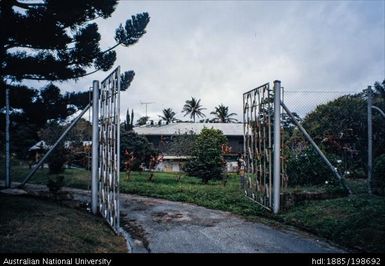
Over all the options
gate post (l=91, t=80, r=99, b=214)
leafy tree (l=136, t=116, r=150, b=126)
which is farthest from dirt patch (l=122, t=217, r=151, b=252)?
leafy tree (l=136, t=116, r=150, b=126)

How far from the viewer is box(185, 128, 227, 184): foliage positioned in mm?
16766

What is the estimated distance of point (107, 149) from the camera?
7637 millimetres

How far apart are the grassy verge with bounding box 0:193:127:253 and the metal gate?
0.39m

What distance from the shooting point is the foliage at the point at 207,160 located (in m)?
16.8

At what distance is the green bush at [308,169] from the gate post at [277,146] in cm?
301

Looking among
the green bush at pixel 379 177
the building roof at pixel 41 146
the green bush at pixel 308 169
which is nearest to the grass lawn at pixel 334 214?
the green bush at pixel 379 177

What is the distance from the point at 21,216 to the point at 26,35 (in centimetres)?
616

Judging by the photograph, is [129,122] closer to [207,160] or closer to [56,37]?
[207,160]

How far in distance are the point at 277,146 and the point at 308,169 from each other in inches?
142

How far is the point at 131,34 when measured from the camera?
40.3 ft

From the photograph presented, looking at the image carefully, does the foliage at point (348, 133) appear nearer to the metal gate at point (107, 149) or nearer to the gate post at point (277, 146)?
the gate post at point (277, 146)

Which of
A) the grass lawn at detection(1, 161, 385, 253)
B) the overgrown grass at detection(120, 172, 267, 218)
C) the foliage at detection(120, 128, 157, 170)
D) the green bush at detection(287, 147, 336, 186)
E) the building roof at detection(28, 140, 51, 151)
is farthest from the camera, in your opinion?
the foliage at detection(120, 128, 157, 170)

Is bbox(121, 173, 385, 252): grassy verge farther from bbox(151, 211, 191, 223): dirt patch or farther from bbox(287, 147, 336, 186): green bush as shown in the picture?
bbox(151, 211, 191, 223): dirt patch

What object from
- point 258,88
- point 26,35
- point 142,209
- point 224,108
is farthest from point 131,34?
point 224,108
